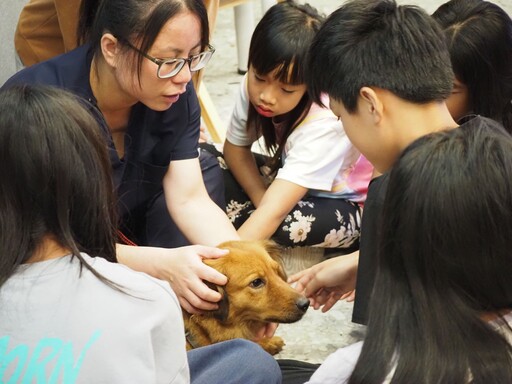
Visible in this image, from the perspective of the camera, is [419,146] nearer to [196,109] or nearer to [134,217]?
[196,109]

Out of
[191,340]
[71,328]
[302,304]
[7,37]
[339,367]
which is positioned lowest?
[191,340]

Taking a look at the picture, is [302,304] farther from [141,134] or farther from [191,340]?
[141,134]

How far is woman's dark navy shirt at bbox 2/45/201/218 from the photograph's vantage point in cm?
224

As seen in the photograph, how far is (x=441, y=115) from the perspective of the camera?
183cm

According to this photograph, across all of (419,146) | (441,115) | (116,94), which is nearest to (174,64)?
(116,94)

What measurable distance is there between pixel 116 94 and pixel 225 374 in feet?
2.96

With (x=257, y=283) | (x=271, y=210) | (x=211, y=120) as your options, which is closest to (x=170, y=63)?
(x=257, y=283)

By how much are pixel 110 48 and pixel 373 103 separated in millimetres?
718

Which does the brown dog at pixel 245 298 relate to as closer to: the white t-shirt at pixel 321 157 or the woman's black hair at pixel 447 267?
the white t-shirt at pixel 321 157

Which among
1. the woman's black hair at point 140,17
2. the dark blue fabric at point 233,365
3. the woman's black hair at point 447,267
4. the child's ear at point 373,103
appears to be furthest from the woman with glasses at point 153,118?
the woman's black hair at point 447,267

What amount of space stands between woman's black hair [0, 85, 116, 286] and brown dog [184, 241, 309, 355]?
76cm

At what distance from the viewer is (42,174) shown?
133 centimetres

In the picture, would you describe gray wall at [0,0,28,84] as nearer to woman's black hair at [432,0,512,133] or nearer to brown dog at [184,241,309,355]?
brown dog at [184,241,309,355]

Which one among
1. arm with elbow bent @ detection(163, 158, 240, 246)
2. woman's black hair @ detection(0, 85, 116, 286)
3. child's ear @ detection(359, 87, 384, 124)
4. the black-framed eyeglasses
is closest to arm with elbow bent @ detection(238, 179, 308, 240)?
arm with elbow bent @ detection(163, 158, 240, 246)
